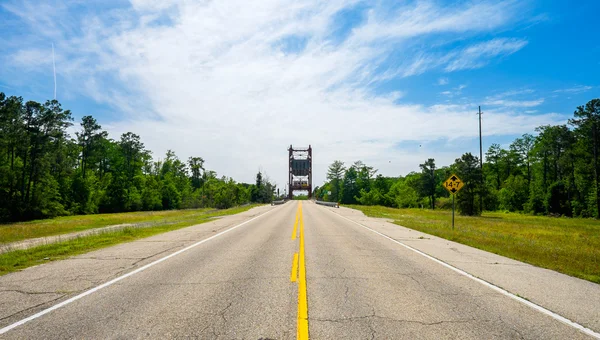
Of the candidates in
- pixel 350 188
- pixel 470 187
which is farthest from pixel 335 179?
pixel 470 187

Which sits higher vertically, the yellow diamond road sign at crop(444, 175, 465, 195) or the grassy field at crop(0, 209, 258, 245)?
the yellow diamond road sign at crop(444, 175, 465, 195)

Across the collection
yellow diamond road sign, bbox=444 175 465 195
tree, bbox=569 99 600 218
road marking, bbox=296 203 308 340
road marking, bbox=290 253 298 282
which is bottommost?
road marking, bbox=290 253 298 282

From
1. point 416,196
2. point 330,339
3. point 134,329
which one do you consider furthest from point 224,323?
point 416,196

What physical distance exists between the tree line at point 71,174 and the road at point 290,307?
44.7 metres

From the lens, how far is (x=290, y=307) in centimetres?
476

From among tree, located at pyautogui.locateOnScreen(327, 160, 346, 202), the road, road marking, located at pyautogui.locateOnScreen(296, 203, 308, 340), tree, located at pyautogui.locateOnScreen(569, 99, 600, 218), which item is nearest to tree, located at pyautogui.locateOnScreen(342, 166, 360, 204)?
tree, located at pyautogui.locateOnScreen(327, 160, 346, 202)

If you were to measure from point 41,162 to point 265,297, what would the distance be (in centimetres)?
5223

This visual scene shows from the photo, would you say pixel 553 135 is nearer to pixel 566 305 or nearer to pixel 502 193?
pixel 502 193

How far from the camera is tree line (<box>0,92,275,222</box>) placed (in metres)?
41.0

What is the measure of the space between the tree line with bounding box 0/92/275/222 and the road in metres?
44.7

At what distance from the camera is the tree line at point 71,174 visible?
135ft

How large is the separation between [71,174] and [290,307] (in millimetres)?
62814

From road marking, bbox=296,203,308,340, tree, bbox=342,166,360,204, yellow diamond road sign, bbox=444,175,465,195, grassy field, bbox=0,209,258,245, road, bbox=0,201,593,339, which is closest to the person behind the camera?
road marking, bbox=296,203,308,340

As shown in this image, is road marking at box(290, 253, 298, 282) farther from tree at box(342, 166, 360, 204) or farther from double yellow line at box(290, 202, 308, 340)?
tree at box(342, 166, 360, 204)
